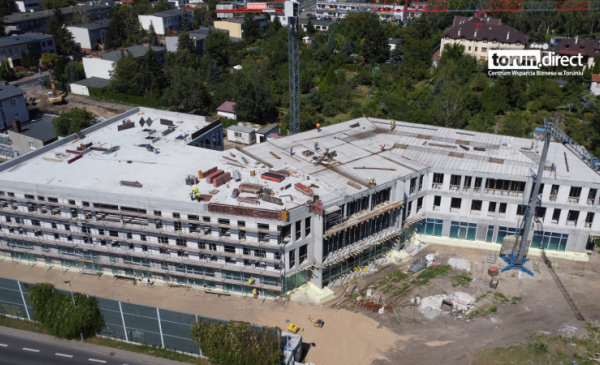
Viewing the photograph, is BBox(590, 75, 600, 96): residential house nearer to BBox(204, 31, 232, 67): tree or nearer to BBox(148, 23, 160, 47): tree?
BBox(204, 31, 232, 67): tree

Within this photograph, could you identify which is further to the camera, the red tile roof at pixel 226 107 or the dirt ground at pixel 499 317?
the red tile roof at pixel 226 107

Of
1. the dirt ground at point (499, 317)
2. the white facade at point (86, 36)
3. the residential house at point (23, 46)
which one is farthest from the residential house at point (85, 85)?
the dirt ground at point (499, 317)

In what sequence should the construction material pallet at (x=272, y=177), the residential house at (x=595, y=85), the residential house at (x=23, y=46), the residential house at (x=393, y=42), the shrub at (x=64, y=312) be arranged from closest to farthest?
the shrub at (x=64, y=312), the construction material pallet at (x=272, y=177), the residential house at (x=595, y=85), the residential house at (x=23, y=46), the residential house at (x=393, y=42)

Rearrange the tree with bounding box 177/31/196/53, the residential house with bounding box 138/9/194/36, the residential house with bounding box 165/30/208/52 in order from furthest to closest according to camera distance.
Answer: the residential house with bounding box 138/9/194/36 → the residential house with bounding box 165/30/208/52 → the tree with bounding box 177/31/196/53

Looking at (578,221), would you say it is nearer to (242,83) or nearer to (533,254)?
(533,254)

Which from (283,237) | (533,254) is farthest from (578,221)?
(283,237)

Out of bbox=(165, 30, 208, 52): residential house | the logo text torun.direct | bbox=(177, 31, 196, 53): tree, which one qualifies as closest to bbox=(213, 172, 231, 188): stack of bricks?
bbox=(177, 31, 196, 53): tree

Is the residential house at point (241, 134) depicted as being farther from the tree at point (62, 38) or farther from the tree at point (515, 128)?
the tree at point (62, 38)
